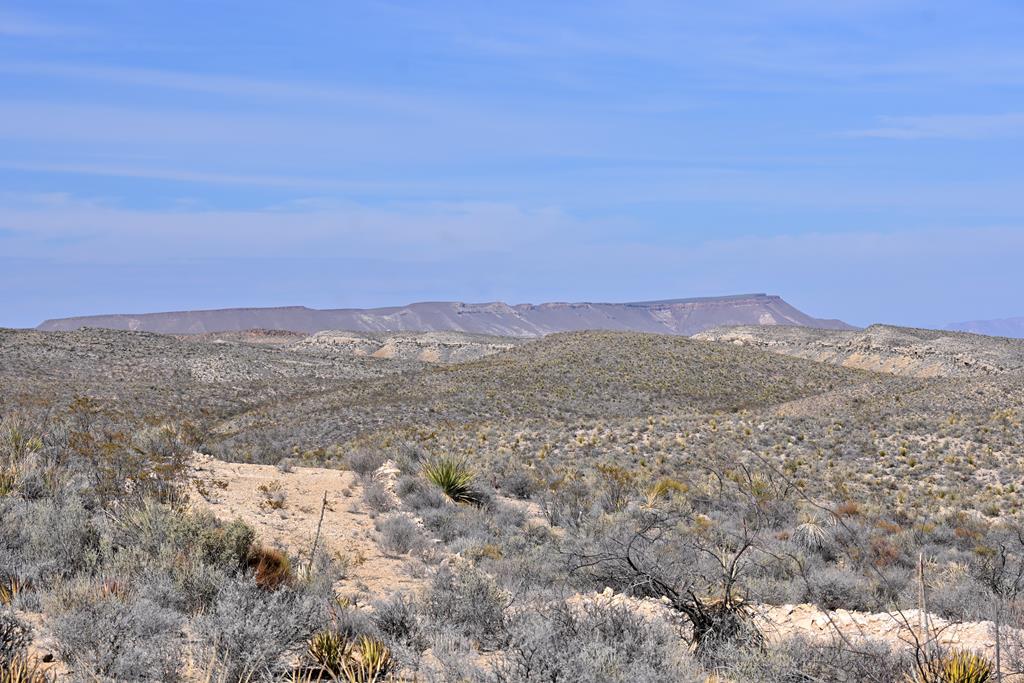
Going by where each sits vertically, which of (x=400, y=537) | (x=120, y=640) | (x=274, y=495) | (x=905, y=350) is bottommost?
(x=400, y=537)

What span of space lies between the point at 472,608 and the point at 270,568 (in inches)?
95.0

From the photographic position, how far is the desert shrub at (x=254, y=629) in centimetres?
617

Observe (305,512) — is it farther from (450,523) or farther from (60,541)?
(60,541)

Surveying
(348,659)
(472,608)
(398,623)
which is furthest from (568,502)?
(348,659)

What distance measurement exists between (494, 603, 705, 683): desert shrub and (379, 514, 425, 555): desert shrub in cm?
482

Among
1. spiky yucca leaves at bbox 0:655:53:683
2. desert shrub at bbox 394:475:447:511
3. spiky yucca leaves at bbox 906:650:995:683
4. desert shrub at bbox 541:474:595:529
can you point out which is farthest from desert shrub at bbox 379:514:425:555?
spiky yucca leaves at bbox 906:650:995:683

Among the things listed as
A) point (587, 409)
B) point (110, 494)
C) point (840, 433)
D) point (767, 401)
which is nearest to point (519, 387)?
point (587, 409)

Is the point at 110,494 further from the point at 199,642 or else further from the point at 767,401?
the point at 767,401

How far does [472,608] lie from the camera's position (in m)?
7.94

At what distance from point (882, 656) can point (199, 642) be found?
197 inches

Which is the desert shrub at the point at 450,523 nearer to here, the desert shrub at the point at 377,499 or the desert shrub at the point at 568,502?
the desert shrub at the point at 377,499

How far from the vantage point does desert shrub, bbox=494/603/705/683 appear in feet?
19.4

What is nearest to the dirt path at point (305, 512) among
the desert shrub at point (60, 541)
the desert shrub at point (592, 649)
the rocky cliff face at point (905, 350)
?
the desert shrub at point (60, 541)

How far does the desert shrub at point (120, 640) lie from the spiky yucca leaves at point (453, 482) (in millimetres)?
10010
